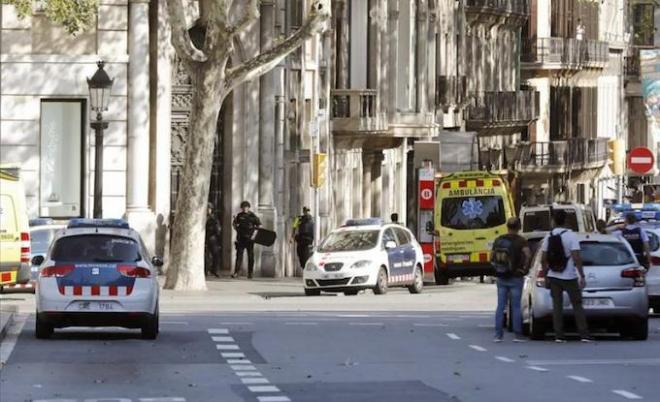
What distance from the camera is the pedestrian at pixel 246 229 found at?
50.8 metres

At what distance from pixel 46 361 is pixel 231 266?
91.8 feet

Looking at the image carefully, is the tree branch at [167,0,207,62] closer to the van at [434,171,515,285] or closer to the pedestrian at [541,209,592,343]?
the van at [434,171,515,285]

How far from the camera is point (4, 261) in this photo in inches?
1511

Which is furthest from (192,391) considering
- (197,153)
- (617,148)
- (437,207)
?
(617,148)

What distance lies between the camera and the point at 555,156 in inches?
3452

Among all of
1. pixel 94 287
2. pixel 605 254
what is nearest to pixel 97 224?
pixel 94 287

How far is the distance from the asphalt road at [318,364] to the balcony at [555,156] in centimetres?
5270

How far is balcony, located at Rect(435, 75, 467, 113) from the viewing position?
235ft

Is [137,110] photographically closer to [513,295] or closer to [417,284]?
[417,284]

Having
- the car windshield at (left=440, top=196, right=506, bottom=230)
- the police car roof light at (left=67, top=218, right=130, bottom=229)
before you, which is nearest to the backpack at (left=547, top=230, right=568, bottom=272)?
the police car roof light at (left=67, top=218, right=130, bottom=229)

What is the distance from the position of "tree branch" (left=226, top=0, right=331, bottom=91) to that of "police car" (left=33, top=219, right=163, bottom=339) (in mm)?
13780

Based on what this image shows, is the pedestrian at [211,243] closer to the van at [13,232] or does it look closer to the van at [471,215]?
the van at [471,215]

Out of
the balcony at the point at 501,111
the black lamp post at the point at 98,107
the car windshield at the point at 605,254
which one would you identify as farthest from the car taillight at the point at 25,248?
the balcony at the point at 501,111

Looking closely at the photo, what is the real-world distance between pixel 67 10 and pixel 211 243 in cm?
1229
